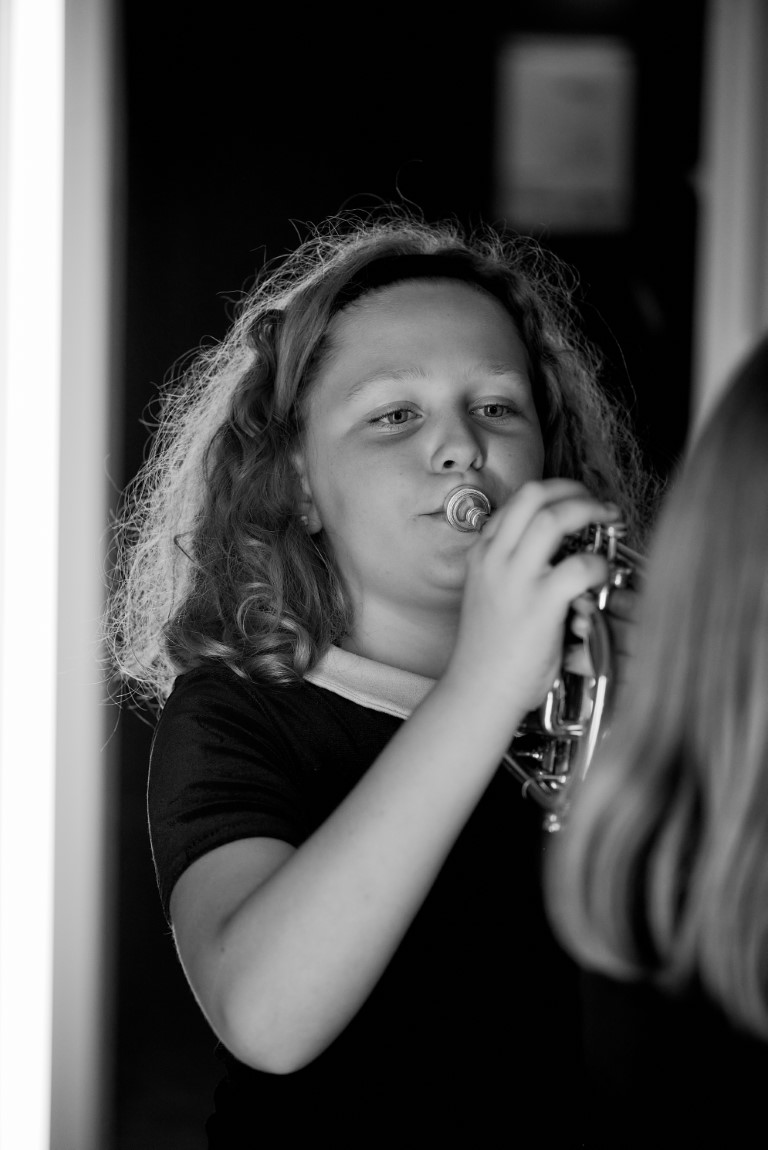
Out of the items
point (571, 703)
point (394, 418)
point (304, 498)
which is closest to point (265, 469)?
point (304, 498)

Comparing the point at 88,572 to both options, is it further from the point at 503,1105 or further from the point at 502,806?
the point at 503,1105

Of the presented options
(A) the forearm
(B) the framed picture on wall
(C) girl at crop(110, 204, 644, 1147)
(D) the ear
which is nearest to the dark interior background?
(B) the framed picture on wall

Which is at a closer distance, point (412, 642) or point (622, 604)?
point (622, 604)

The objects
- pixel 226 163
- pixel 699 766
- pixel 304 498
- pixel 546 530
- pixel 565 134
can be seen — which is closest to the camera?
pixel 699 766

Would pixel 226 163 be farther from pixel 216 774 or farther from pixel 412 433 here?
pixel 216 774

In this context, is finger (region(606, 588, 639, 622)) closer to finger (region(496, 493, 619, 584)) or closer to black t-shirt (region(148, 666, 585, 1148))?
finger (region(496, 493, 619, 584))

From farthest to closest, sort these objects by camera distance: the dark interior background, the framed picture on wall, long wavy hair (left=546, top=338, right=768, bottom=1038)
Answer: the framed picture on wall < the dark interior background < long wavy hair (left=546, top=338, right=768, bottom=1038)

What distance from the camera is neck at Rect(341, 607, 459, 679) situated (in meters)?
1.05

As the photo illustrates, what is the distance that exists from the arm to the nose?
0.22 m

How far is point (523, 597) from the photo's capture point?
0.73 meters

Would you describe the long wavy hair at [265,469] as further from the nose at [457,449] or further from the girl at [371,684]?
the nose at [457,449]

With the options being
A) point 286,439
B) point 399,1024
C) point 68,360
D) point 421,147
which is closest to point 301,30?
point 421,147

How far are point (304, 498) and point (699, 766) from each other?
581mm

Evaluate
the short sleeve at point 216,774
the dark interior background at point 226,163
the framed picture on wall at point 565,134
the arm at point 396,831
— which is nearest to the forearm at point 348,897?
the arm at point 396,831
